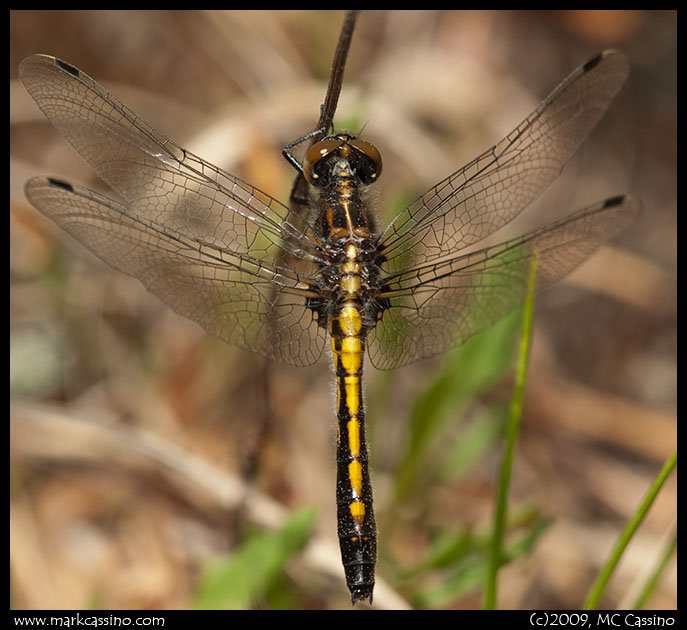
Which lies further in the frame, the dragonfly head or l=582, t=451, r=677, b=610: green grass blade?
the dragonfly head

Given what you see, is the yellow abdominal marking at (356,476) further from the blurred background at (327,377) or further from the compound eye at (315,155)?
the compound eye at (315,155)

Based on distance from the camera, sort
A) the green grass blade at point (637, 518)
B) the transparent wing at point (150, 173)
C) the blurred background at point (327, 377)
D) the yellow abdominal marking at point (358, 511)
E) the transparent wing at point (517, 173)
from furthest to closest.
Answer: the blurred background at point (327, 377)
the transparent wing at point (517, 173)
the transparent wing at point (150, 173)
the yellow abdominal marking at point (358, 511)
the green grass blade at point (637, 518)

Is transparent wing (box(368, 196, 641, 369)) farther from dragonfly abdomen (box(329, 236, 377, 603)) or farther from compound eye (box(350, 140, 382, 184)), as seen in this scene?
compound eye (box(350, 140, 382, 184))

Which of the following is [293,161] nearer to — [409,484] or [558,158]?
[558,158]

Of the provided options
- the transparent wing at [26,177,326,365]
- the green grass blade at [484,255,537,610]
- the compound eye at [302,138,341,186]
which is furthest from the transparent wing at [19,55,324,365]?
the green grass blade at [484,255,537,610]

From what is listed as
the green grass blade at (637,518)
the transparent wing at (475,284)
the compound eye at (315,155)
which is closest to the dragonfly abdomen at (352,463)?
the transparent wing at (475,284)
